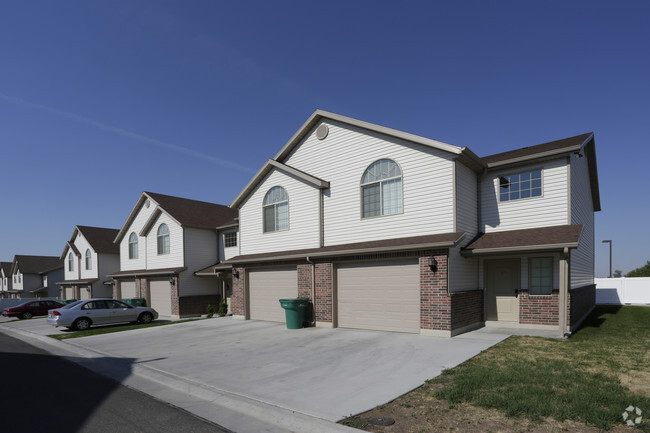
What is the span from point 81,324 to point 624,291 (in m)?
30.8

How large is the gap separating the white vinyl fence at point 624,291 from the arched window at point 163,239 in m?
28.0

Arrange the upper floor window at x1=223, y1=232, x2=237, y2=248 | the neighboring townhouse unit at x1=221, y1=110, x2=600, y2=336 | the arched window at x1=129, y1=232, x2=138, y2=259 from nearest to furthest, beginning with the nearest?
the neighboring townhouse unit at x1=221, y1=110, x2=600, y2=336 < the upper floor window at x1=223, y1=232, x2=237, y2=248 < the arched window at x1=129, y1=232, x2=138, y2=259

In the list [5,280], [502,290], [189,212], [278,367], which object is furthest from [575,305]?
[5,280]

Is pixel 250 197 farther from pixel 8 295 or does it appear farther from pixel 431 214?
pixel 8 295

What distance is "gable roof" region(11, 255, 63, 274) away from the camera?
5025 cm

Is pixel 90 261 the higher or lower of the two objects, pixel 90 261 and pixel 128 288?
the higher

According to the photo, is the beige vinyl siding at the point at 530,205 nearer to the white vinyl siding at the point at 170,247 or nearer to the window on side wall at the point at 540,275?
the window on side wall at the point at 540,275

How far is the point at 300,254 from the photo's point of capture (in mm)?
15680

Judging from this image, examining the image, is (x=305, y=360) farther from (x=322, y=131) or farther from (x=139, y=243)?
(x=139, y=243)

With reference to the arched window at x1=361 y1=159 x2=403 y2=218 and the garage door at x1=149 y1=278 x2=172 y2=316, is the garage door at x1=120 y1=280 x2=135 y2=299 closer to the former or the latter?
the garage door at x1=149 y1=278 x2=172 y2=316

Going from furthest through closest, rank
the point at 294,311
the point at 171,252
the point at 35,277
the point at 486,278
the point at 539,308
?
the point at 35,277, the point at 171,252, the point at 294,311, the point at 486,278, the point at 539,308

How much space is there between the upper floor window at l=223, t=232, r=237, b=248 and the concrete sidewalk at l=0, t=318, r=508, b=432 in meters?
9.89

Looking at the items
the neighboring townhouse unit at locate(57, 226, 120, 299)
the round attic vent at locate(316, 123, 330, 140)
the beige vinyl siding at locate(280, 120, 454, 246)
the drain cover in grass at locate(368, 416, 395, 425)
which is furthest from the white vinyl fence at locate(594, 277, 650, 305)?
the neighboring townhouse unit at locate(57, 226, 120, 299)

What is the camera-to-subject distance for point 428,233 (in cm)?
1302
